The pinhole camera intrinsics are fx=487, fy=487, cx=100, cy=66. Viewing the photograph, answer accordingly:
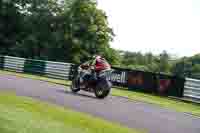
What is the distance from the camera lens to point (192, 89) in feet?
74.6

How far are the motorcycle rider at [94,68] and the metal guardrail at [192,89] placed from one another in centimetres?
584

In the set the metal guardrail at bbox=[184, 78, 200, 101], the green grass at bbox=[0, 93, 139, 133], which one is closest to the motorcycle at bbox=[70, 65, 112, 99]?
the metal guardrail at bbox=[184, 78, 200, 101]

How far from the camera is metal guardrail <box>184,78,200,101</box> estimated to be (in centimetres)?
2243

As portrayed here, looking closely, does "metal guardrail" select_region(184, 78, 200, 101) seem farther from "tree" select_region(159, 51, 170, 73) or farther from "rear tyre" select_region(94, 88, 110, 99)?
"tree" select_region(159, 51, 170, 73)

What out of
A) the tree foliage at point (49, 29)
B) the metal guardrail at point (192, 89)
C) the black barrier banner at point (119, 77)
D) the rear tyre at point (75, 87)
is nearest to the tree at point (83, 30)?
the tree foliage at point (49, 29)

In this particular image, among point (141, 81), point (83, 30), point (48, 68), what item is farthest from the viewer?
point (83, 30)

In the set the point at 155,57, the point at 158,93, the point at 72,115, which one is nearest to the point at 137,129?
the point at 72,115

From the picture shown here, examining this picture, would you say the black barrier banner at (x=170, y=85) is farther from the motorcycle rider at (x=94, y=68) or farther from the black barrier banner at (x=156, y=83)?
the motorcycle rider at (x=94, y=68)

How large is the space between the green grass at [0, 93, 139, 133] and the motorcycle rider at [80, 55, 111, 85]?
6.87 metres

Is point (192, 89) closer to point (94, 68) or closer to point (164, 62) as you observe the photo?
point (94, 68)

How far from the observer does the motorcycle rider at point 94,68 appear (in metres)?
18.3

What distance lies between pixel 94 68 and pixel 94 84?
0.61 meters

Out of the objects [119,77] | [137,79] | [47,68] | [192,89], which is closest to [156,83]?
[137,79]

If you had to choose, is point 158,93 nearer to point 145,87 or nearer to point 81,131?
point 145,87
